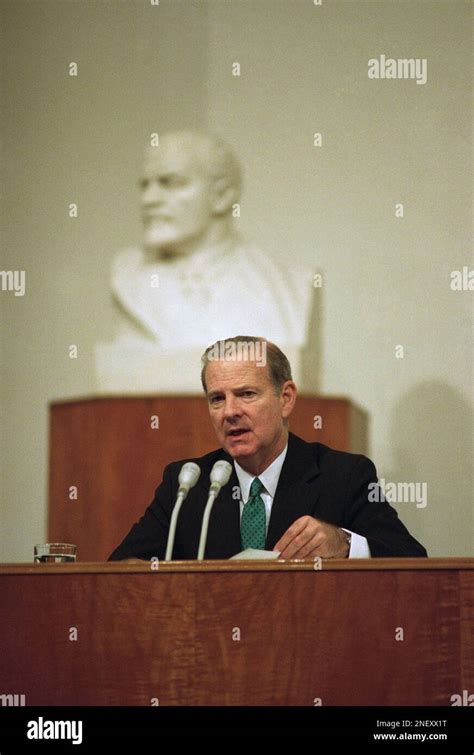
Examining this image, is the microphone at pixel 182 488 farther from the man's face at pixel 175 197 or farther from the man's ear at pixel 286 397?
the man's face at pixel 175 197

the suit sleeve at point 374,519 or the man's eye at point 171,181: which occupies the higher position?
the man's eye at point 171,181

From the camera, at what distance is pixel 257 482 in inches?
139

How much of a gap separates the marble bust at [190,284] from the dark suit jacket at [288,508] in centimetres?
194

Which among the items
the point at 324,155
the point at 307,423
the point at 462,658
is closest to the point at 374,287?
the point at 324,155

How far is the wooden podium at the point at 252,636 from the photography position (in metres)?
2.56

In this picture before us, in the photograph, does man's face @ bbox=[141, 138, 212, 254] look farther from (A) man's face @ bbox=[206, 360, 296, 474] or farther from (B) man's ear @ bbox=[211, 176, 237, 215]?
(A) man's face @ bbox=[206, 360, 296, 474]

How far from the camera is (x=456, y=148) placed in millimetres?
6062

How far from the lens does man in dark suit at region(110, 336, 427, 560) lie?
3.42m

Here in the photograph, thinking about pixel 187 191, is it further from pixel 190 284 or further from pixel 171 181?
pixel 190 284

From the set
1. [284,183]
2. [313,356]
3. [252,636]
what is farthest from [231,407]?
[284,183]

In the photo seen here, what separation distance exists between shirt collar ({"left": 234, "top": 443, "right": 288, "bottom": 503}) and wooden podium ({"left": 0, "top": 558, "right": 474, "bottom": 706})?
0.87 m

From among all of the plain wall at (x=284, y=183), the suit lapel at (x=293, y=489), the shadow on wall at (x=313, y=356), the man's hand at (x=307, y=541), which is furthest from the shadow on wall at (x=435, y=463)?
the man's hand at (x=307, y=541)

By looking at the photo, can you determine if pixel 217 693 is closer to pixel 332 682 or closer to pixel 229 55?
pixel 332 682

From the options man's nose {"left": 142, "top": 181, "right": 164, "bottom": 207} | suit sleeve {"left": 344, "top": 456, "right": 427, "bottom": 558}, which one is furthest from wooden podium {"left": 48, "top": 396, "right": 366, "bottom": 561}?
suit sleeve {"left": 344, "top": 456, "right": 427, "bottom": 558}
